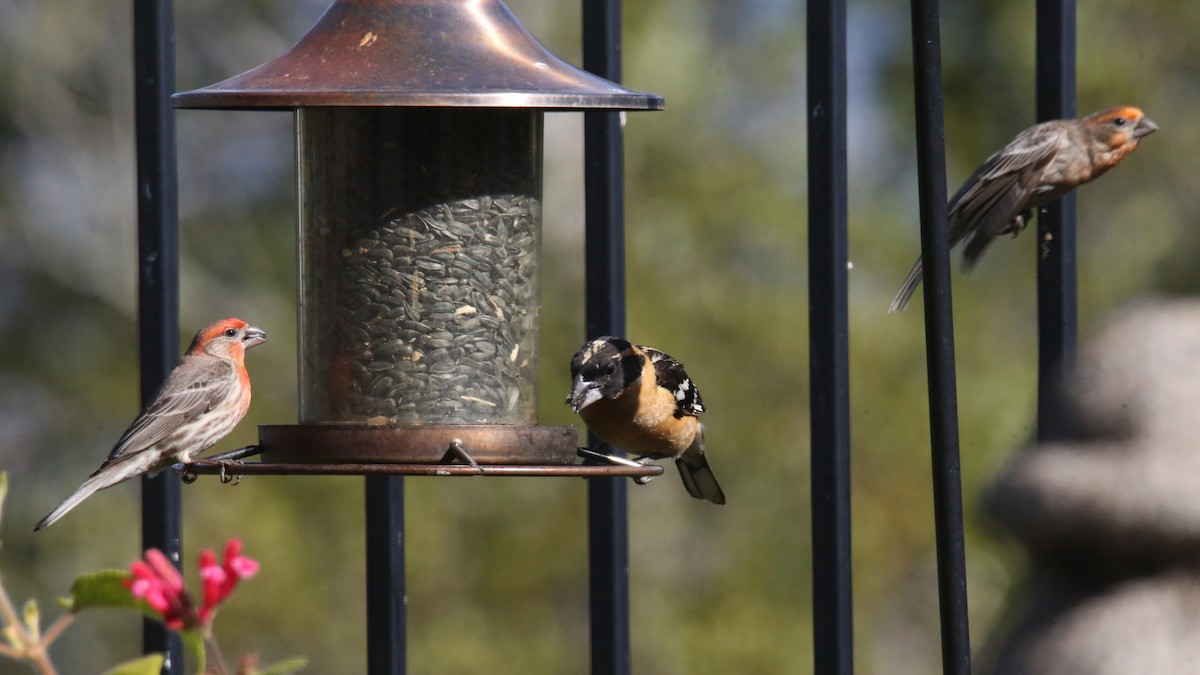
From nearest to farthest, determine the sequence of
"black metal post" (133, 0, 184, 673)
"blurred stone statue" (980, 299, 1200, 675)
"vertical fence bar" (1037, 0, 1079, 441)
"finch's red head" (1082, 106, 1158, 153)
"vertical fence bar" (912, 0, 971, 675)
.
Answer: "vertical fence bar" (912, 0, 971, 675) → "blurred stone statue" (980, 299, 1200, 675) → "black metal post" (133, 0, 184, 673) → "vertical fence bar" (1037, 0, 1079, 441) → "finch's red head" (1082, 106, 1158, 153)

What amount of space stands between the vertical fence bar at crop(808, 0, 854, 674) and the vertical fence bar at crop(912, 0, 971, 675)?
3.54ft

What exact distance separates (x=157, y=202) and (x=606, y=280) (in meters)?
0.97

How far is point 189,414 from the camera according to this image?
468 cm

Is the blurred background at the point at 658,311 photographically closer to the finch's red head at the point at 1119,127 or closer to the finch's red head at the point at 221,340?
the finch's red head at the point at 1119,127

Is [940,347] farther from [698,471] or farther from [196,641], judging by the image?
[698,471]

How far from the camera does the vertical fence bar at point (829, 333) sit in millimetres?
3666

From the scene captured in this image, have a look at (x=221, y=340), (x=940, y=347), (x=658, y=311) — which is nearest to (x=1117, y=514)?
(x=940, y=347)

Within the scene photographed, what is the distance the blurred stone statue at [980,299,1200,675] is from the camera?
3.17 m

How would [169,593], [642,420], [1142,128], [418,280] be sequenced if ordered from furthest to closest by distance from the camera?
[1142,128] < [642,420] < [418,280] < [169,593]

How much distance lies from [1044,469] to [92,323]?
8250mm

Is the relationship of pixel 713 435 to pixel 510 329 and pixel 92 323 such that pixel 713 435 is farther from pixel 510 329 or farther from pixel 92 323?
pixel 510 329

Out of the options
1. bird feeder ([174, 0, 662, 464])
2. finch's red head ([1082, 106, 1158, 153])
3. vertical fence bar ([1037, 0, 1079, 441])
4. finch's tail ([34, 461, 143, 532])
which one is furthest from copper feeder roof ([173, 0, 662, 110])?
finch's red head ([1082, 106, 1158, 153])

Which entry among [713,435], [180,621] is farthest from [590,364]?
[713,435]

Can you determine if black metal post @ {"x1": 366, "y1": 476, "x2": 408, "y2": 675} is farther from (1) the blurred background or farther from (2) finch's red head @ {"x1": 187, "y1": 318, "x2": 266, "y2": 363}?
(1) the blurred background
